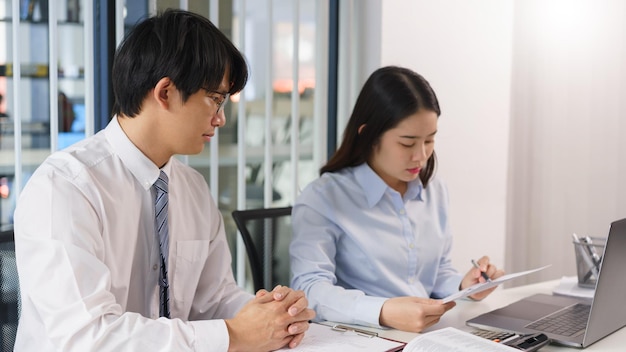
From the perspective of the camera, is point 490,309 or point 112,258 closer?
point 112,258

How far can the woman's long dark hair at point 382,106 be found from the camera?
210 cm

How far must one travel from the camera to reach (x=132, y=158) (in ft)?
5.31

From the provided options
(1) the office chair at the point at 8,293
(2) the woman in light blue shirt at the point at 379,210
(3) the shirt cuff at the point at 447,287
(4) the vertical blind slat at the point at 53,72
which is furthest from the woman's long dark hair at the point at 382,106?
(1) the office chair at the point at 8,293

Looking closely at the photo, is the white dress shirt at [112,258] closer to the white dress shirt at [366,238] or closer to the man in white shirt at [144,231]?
the man in white shirt at [144,231]

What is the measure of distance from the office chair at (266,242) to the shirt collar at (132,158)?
0.51m

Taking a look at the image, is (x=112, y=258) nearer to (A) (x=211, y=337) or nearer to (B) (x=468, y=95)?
(A) (x=211, y=337)

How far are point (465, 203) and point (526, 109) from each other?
0.70m

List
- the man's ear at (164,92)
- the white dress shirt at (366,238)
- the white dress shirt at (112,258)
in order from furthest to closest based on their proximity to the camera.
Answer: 1. the white dress shirt at (366,238)
2. the man's ear at (164,92)
3. the white dress shirt at (112,258)

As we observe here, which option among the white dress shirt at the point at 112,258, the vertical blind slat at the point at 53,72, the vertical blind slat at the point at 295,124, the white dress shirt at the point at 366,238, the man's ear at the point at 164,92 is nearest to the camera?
the white dress shirt at the point at 112,258

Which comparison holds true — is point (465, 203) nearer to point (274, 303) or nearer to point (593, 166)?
point (593, 166)

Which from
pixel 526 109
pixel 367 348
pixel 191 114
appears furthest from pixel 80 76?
pixel 526 109

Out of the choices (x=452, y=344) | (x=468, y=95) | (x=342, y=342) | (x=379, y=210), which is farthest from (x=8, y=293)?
(x=468, y=95)

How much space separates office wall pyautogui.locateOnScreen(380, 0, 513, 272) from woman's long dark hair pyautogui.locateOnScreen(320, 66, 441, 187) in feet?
3.06

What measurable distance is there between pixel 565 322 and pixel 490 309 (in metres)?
0.24
